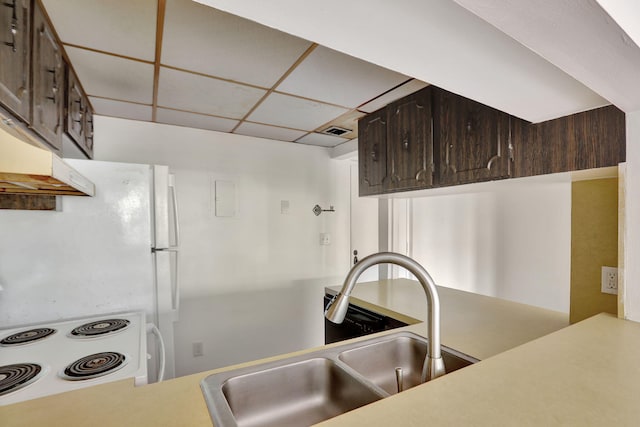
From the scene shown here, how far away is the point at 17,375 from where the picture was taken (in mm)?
1098

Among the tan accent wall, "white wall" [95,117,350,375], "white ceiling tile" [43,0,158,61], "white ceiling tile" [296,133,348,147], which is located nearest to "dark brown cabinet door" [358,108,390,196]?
"white ceiling tile" [296,133,348,147]

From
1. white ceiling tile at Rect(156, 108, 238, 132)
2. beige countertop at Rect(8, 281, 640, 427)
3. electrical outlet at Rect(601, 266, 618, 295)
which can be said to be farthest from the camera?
white ceiling tile at Rect(156, 108, 238, 132)

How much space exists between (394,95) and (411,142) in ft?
1.07

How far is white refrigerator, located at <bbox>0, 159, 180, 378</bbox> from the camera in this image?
1.49 metres

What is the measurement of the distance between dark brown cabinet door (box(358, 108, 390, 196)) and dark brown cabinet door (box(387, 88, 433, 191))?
7 centimetres

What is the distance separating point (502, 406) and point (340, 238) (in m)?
2.73

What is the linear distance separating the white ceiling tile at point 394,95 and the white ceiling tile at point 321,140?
2.37 feet

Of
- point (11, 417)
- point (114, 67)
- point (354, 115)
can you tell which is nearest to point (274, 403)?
point (11, 417)

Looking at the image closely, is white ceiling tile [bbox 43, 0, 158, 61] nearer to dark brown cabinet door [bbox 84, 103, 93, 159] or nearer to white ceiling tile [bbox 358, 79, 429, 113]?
dark brown cabinet door [bbox 84, 103, 93, 159]

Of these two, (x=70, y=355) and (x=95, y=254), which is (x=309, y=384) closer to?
(x=70, y=355)

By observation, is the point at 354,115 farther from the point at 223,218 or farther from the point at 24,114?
the point at 24,114

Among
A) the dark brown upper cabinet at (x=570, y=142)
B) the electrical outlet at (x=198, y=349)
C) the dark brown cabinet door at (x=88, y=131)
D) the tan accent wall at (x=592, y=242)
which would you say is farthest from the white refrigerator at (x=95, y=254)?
the tan accent wall at (x=592, y=242)

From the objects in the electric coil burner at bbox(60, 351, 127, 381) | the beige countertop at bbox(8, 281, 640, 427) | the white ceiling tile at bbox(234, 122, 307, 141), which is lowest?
the electric coil burner at bbox(60, 351, 127, 381)

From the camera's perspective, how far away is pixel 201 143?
8.56ft
